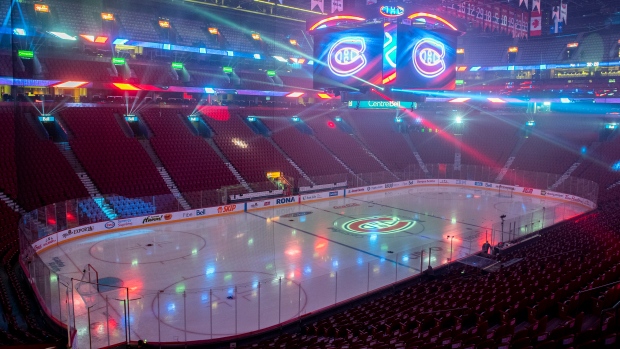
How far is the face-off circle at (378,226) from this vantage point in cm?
2419

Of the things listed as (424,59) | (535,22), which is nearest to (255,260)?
(424,59)

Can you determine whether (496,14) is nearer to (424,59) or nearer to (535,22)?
(535,22)

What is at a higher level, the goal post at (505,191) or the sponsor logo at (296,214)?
the goal post at (505,191)

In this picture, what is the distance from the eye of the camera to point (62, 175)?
25.3 metres

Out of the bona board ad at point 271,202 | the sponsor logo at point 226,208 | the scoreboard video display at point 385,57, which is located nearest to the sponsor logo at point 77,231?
the sponsor logo at point 226,208

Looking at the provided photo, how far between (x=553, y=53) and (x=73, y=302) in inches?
1977

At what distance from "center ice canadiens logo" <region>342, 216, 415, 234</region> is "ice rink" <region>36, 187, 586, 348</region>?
0.17 feet

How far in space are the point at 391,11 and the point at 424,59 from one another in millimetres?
1937

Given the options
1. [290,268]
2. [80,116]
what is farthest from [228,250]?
[80,116]

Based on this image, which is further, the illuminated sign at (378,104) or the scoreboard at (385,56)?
the illuminated sign at (378,104)

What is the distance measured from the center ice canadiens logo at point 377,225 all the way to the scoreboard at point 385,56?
9.96m

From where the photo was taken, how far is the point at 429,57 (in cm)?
1535

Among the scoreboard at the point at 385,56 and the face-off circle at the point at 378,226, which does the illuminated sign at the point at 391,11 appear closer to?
the scoreboard at the point at 385,56

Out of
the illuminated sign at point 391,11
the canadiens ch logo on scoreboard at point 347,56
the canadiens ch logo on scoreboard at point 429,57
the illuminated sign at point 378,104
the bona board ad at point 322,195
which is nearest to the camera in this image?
the illuminated sign at point 391,11
